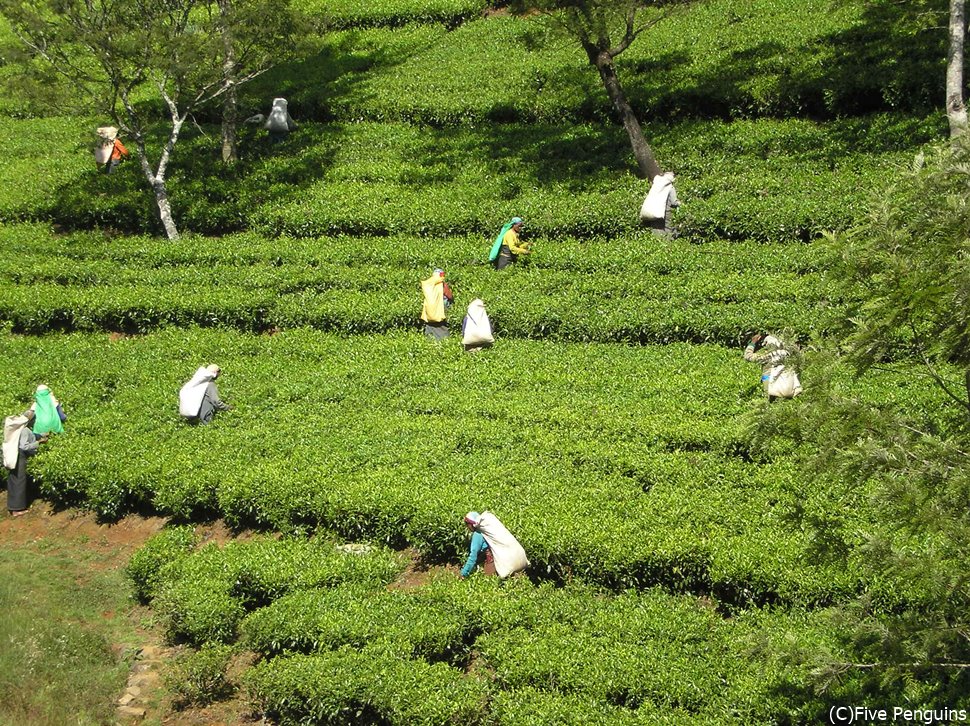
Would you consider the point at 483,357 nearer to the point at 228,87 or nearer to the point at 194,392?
the point at 194,392

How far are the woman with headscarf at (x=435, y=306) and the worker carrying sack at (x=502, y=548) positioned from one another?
6248 mm

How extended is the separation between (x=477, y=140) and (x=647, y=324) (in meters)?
9.87

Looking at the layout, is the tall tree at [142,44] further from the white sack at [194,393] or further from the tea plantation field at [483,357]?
the white sack at [194,393]

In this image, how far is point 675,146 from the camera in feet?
77.6

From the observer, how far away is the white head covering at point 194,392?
16906 mm

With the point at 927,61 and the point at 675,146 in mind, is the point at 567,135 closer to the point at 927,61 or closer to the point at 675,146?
the point at 675,146

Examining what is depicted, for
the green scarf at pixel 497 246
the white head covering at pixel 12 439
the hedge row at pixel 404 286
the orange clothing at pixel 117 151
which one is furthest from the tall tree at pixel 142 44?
the white head covering at pixel 12 439

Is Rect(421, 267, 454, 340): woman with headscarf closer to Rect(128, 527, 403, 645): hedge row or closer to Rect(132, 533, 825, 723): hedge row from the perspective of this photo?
Rect(128, 527, 403, 645): hedge row

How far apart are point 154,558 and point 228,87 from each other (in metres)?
13.8

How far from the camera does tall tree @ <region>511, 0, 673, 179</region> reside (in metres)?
20.8

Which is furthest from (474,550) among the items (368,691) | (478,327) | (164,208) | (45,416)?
(164,208)

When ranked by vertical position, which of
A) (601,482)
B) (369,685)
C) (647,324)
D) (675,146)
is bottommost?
(369,685)

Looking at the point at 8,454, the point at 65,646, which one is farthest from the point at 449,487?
the point at 8,454

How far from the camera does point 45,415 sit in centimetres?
1716
